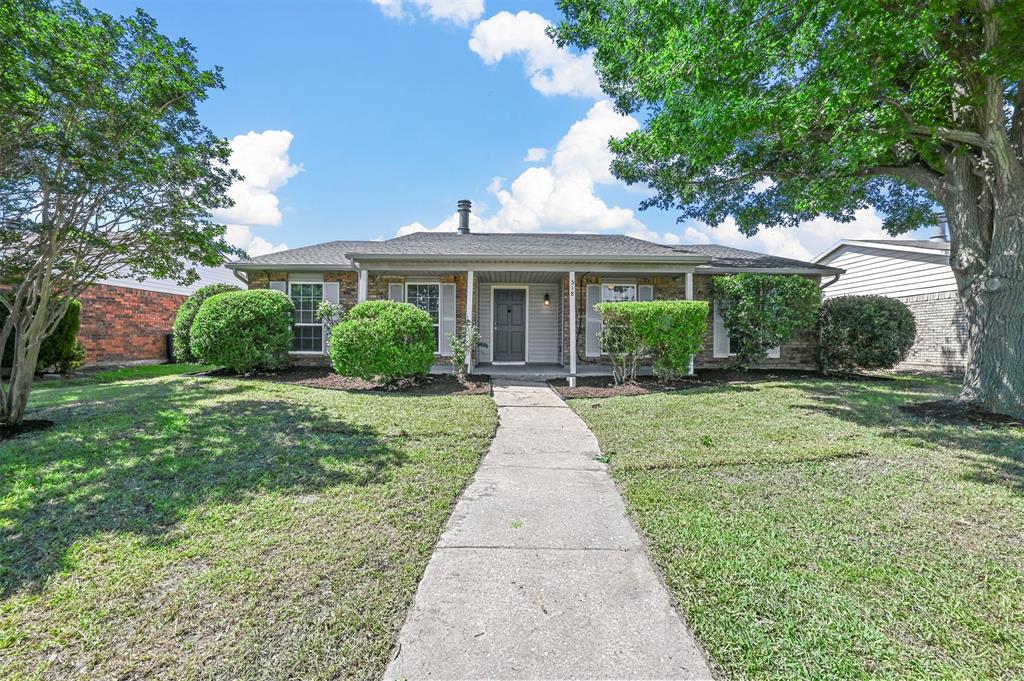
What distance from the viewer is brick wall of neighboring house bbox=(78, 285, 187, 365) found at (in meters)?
11.5

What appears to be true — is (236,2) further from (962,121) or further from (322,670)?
(962,121)

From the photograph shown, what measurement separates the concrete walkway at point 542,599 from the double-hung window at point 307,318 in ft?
27.8

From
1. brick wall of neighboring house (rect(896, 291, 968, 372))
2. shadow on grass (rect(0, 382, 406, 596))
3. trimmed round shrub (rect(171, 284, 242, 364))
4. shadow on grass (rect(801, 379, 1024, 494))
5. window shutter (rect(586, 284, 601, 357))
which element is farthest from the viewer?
window shutter (rect(586, 284, 601, 357))

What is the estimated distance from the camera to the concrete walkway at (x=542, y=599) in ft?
5.40

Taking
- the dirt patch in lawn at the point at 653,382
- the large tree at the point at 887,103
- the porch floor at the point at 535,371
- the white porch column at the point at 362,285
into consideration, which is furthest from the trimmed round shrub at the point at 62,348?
the large tree at the point at 887,103

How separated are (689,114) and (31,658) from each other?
8.20 metres

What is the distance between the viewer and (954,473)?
3.76m

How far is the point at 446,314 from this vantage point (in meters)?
10.8


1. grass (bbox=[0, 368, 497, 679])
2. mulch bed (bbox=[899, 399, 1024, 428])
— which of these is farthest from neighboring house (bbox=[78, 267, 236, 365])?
mulch bed (bbox=[899, 399, 1024, 428])

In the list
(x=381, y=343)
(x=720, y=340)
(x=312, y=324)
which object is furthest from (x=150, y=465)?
(x=720, y=340)

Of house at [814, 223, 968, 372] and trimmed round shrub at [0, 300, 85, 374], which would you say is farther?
house at [814, 223, 968, 372]

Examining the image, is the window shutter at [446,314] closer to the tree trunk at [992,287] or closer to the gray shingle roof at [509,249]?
the gray shingle roof at [509,249]

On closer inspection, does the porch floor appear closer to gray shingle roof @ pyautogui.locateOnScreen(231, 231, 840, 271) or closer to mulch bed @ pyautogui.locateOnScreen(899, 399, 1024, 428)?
gray shingle roof @ pyautogui.locateOnScreen(231, 231, 840, 271)

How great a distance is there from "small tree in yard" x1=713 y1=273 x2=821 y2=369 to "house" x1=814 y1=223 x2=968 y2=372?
433 centimetres
